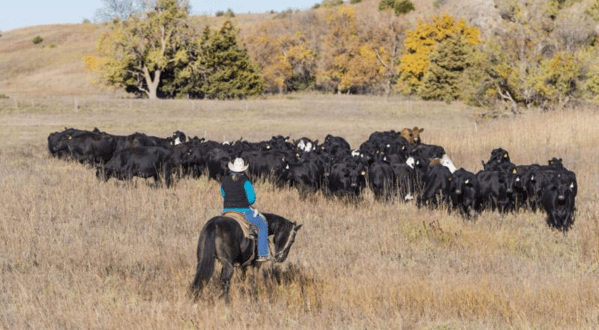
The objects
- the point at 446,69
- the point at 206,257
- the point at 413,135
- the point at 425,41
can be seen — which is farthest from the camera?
the point at 425,41

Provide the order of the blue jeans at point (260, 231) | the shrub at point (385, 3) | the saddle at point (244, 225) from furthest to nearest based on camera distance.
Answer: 1. the shrub at point (385, 3)
2. the blue jeans at point (260, 231)
3. the saddle at point (244, 225)

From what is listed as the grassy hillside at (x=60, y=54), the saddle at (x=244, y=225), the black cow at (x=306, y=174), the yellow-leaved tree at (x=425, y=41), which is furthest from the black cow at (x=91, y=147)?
the yellow-leaved tree at (x=425, y=41)

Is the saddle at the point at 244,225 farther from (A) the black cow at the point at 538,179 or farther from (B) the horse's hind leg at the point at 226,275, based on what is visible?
(A) the black cow at the point at 538,179

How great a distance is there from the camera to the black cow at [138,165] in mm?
18203

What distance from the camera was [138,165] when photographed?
18250 mm

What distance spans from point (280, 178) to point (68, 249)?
817 centimetres

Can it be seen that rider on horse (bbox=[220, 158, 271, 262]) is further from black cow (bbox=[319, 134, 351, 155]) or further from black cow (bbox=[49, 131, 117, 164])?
black cow (bbox=[49, 131, 117, 164])

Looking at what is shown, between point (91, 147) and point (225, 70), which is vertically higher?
point (225, 70)

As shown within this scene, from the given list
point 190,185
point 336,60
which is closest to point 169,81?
point 336,60

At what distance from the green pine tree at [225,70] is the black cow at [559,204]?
55.1 metres

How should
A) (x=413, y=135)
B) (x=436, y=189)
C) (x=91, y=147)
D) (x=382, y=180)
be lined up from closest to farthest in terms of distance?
(x=436, y=189), (x=382, y=180), (x=91, y=147), (x=413, y=135)

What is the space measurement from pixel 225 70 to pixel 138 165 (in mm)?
50410

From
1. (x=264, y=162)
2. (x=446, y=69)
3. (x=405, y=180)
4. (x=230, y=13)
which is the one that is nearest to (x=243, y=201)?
(x=405, y=180)

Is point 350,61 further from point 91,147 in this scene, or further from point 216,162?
point 216,162
